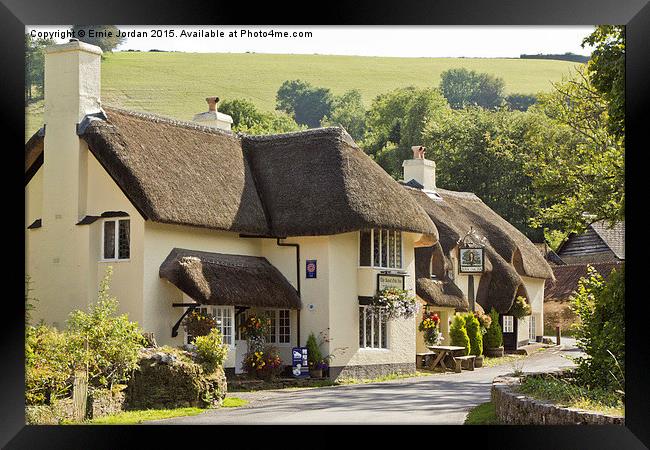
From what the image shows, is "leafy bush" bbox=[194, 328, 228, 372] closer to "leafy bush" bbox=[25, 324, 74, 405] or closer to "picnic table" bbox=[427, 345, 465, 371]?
"leafy bush" bbox=[25, 324, 74, 405]

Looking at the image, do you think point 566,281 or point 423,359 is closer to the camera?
point 423,359

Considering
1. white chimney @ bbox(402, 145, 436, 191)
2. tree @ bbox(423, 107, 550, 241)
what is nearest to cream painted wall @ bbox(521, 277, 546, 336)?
tree @ bbox(423, 107, 550, 241)

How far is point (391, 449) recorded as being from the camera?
12.6 meters

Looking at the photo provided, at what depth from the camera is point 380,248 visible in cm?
2753

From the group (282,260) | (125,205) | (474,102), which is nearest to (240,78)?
(474,102)

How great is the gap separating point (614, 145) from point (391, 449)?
15844mm

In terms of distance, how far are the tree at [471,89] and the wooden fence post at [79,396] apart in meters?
29.6

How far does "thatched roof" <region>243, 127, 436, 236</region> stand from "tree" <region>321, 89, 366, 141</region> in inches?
550

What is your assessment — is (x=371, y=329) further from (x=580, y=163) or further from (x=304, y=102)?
(x=304, y=102)

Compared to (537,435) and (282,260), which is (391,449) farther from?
(282,260)

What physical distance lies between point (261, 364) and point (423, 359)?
750cm

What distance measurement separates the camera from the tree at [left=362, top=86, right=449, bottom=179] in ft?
149
